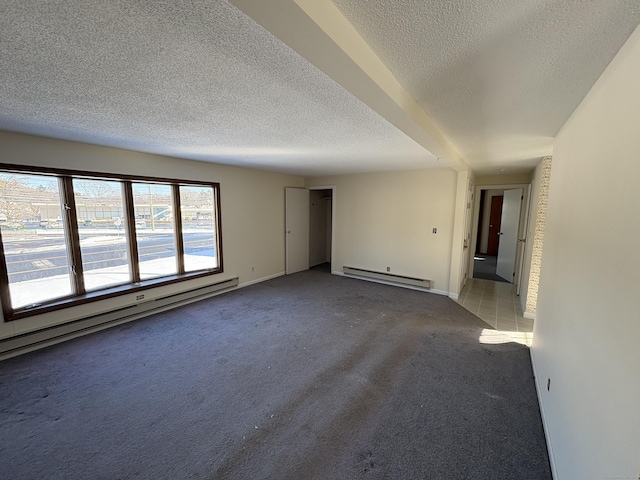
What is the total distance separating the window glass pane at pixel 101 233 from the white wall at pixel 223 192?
0.89 feet

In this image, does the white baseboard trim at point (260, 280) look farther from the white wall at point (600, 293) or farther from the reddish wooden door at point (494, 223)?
the reddish wooden door at point (494, 223)

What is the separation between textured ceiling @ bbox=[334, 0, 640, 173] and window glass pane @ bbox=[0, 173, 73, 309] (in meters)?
3.62

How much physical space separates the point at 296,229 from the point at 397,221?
2267mm

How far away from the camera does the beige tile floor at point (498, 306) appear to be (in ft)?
10.8

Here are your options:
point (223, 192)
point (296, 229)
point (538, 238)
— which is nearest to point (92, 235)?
point (223, 192)

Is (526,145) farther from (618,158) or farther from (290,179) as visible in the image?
(290,179)

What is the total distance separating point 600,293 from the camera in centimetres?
114

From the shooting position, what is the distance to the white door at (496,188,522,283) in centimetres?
516

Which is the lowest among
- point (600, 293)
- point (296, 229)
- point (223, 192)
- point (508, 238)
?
point (508, 238)

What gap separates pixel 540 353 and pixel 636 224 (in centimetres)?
191

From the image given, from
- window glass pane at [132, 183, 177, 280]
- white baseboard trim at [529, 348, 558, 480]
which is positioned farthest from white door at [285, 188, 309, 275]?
white baseboard trim at [529, 348, 558, 480]

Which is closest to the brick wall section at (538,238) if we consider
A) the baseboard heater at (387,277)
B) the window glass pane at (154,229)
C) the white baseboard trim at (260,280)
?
the baseboard heater at (387,277)

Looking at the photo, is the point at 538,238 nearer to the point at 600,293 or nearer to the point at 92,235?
the point at 600,293

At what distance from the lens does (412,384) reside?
2.26 m
